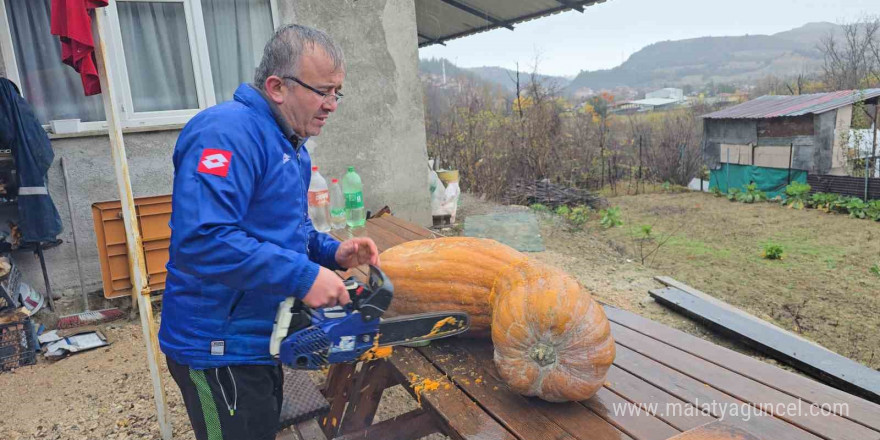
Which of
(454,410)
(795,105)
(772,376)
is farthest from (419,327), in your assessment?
(795,105)

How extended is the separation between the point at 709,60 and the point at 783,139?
122 m

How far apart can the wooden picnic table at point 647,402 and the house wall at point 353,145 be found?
3.90 m

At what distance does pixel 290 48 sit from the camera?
168 cm

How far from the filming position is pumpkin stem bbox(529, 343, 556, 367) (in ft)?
5.90

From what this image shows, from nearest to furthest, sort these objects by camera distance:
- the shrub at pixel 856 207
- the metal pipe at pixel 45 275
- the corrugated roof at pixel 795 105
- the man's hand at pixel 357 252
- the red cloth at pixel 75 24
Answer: the man's hand at pixel 357 252 → the red cloth at pixel 75 24 → the metal pipe at pixel 45 275 → the shrub at pixel 856 207 → the corrugated roof at pixel 795 105

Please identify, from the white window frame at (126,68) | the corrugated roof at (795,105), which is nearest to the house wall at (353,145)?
the white window frame at (126,68)

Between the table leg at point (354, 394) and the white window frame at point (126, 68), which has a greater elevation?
the white window frame at point (126, 68)

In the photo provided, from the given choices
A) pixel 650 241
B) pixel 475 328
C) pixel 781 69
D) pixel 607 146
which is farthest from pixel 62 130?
pixel 781 69

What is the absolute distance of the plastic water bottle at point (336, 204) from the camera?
18.4 feet

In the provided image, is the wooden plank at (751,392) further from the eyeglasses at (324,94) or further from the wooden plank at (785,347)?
the wooden plank at (785,347)

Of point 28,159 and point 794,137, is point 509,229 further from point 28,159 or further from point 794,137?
point 794,137

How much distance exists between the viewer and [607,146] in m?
15.4

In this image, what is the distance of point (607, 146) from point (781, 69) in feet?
330

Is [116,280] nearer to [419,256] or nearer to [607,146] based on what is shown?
[419,256]
